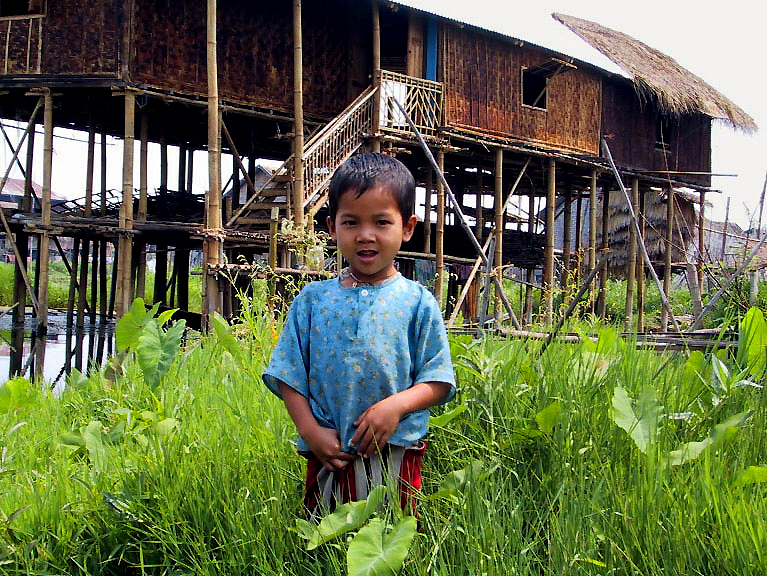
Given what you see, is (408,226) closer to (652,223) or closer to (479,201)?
(479,201)

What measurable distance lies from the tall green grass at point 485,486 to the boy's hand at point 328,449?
0.20 meters

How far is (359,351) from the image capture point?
1899mm

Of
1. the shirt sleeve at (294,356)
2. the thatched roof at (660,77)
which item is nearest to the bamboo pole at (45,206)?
the thatched roof at (660,77)

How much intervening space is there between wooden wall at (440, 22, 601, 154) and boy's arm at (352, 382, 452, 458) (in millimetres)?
11339

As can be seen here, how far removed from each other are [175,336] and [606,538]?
2.30m

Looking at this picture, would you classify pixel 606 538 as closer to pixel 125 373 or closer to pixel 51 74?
pixel 125 373

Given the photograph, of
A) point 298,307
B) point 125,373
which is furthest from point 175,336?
point 298,307

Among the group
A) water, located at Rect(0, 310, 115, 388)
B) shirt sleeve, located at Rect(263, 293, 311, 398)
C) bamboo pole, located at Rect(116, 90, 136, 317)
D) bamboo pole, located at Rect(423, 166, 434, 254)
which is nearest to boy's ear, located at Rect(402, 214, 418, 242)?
shirt sleeve, located at Rect(263, 293, 311, 398)

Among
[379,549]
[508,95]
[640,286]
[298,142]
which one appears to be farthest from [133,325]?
[640,286]

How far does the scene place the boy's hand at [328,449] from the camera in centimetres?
187

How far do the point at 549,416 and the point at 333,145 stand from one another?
28.6 feet

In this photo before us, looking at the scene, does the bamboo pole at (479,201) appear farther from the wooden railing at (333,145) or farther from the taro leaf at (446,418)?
the taro leaf at (446,418)

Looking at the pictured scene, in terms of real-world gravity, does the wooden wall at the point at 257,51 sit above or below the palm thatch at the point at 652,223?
above

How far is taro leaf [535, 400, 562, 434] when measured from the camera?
215cm
